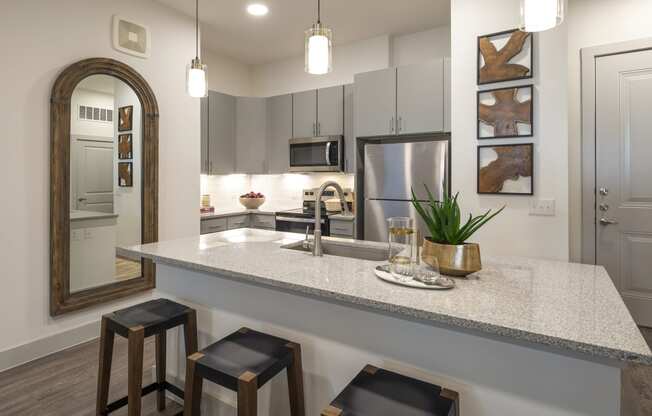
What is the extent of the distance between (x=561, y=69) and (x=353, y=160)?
2010mm

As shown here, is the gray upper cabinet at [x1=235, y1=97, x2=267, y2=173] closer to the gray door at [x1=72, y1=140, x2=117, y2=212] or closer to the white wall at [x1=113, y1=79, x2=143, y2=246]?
the white wall at [x1=113, y1=79, x2=143, y2=246]

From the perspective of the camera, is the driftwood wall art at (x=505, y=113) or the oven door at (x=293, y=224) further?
the oven door at (x=293, y=224)

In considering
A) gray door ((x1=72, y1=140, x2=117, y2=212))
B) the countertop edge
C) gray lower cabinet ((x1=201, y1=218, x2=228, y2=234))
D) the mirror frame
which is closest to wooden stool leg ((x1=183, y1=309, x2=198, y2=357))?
the countertop edge

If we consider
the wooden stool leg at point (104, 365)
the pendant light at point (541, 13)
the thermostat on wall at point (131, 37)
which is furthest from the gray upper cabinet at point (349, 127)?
the wooden stool leg at point (104, 365)

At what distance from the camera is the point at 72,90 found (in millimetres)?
2760

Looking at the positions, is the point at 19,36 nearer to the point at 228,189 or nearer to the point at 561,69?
the point at 228,189

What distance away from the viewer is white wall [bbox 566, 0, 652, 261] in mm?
2919

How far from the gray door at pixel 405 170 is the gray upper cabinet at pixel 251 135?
1.62 meters

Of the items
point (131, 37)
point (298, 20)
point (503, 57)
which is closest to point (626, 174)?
point (503, 57)

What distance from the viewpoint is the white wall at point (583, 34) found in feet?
9.58

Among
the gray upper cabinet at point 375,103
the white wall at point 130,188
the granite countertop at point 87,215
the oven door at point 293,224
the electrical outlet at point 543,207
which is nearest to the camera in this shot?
the electrical outlet at point 543,207

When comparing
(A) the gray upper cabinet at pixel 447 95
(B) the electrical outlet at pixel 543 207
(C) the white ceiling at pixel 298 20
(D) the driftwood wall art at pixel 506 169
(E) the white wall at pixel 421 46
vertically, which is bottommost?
(B) the electrical outlet at pixel 543 207

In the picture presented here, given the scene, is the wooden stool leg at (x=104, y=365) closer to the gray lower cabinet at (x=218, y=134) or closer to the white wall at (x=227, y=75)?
the gray lower cabinet at (x=218, y=134)

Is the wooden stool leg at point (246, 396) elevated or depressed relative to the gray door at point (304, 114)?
depressed
